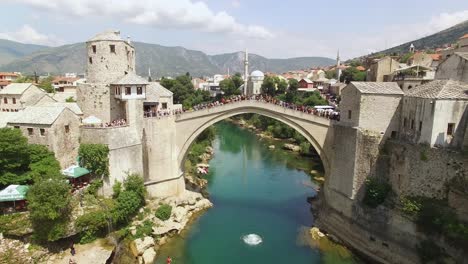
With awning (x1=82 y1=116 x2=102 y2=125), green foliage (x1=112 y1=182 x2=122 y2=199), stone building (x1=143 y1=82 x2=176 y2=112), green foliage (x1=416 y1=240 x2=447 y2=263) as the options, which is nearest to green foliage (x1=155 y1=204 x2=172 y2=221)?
green foliage (x1=112 y1=182 x2=122 y2=199)

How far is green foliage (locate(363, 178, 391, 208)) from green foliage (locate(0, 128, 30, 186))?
57.1 feet

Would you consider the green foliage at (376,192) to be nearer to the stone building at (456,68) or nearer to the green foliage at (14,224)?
the stone building at (456,68)

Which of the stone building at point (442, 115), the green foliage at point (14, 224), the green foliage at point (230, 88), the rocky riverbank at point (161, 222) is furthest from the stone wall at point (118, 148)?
the green foliage at point (230, 88)

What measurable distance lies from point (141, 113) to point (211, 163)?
15.8 meters

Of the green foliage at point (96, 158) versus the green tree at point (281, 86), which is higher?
the green tree at point (281, 86)

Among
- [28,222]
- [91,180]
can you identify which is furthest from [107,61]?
[28,222]

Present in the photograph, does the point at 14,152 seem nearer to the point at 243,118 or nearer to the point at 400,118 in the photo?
the point at 400,118

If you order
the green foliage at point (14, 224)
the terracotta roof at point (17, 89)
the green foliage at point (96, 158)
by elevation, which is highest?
the terracotta roof at point (17, 89)

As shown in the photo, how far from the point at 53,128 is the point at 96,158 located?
2699 millimetres

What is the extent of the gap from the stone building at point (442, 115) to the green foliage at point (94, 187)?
54.3ft

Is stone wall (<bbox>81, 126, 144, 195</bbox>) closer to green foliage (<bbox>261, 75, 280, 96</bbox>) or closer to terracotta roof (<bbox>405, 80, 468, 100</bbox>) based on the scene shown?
terracotta roof (<bbox>405, 80, 468, 100</bbox>)

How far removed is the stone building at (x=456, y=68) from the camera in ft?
56.3

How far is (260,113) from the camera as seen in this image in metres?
22.0

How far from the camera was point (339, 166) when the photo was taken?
19062 mm
